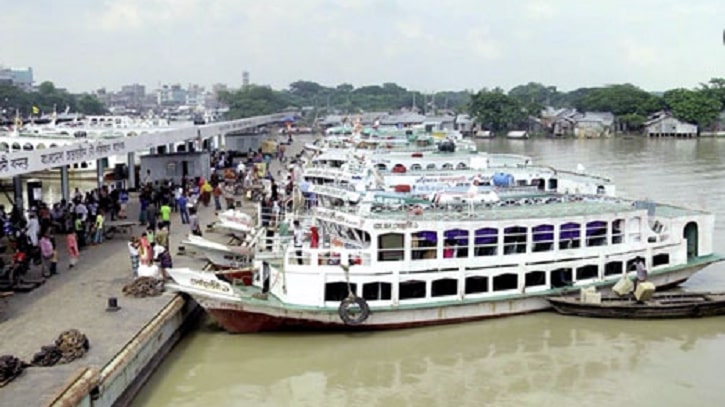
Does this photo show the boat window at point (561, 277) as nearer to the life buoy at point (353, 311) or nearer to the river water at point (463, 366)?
the river water at point (463, 366)

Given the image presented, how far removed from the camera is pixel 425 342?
1841cm

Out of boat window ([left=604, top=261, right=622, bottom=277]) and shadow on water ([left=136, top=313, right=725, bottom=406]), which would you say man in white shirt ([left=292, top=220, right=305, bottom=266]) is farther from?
boat window ([left=604, top=261, right=622, bottom=277])

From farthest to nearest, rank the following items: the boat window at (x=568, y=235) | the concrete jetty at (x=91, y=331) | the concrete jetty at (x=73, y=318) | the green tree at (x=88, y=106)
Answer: the green tree at (x=88, y=106)
the boat window at (x=568, y=235)
the concrete jetty at (x=73, y=318)
the concrete jetty at (x=91, y=331)

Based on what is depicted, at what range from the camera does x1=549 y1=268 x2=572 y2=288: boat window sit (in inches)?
803

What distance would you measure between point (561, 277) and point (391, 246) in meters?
4.71

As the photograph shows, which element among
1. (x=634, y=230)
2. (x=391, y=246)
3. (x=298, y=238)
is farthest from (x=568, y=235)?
(x=298, y=238)

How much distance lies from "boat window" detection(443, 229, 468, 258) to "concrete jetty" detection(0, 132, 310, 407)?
6.30 meters

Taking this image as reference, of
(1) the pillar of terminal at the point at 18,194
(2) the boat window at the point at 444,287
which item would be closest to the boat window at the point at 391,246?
(2) the boat window at the point at 444,287

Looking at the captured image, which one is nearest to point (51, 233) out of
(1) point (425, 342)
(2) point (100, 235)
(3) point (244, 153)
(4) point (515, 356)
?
(2) point (100, 235)

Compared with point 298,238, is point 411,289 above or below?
below

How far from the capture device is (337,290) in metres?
18.4

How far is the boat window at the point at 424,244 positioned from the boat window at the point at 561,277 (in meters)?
3.38

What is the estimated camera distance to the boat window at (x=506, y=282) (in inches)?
778

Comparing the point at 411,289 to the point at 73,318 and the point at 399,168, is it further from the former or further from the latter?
the point at 399,168
